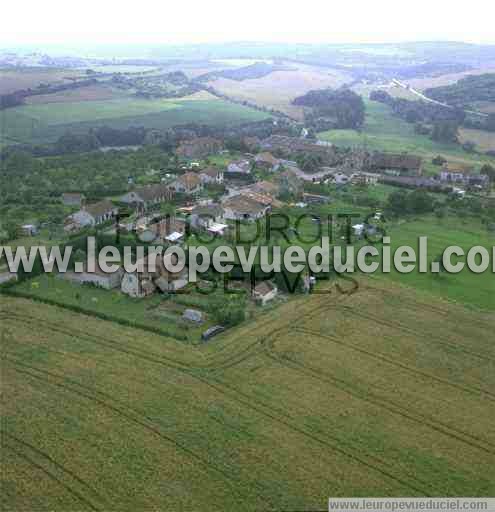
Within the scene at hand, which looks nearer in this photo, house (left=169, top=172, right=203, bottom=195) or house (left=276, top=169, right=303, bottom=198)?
house (left=276, top=169, right=303, bottom=198)

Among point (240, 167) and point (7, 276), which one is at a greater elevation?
point (7, 276)

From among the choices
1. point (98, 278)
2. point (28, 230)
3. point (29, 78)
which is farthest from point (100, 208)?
point (29, 78)

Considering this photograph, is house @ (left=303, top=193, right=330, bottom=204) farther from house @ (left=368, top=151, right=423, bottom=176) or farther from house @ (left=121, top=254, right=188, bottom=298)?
house @ (left=121, top=254, right=188, bottom=298)

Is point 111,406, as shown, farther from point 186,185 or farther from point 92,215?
point 186,185

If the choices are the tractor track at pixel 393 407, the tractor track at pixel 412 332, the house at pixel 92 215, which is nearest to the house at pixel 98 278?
the house at pixel 92 215

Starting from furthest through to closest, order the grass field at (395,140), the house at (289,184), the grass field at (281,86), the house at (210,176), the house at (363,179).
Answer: the grass field at (281,86), the grass field at (395,140), the house at (363,179), the house at (210,176), the house at (289,184)

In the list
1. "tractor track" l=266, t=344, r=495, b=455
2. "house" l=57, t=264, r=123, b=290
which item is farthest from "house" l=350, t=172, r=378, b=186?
"tractor track" l=266, t=344, r=495, b=455

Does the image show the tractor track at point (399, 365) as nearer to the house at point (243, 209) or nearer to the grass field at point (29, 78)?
the house at point (243, 209)
